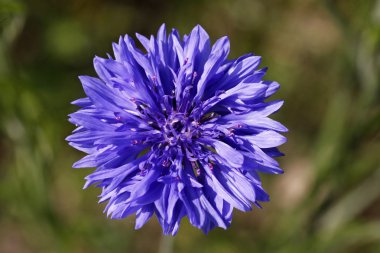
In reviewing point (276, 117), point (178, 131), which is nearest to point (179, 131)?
point (178, 131)

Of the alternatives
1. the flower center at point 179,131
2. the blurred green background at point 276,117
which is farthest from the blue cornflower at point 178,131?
the blurred green background at point 276,117

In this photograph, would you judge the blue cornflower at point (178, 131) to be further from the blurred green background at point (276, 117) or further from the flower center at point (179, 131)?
the blurred green background at point (276, 117)

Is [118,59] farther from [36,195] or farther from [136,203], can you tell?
[36,195]

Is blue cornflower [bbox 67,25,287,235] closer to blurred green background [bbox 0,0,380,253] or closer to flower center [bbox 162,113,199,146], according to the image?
flower center [bbox 162,113,199,146]

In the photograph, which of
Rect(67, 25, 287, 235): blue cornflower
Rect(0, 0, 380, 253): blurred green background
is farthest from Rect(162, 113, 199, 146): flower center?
Rect(0, 0, 380, 253): blurred green background

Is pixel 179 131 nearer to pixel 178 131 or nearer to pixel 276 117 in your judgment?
pixel 178 131

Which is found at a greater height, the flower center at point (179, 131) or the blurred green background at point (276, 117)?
the blurred green background at point (276, 117)
